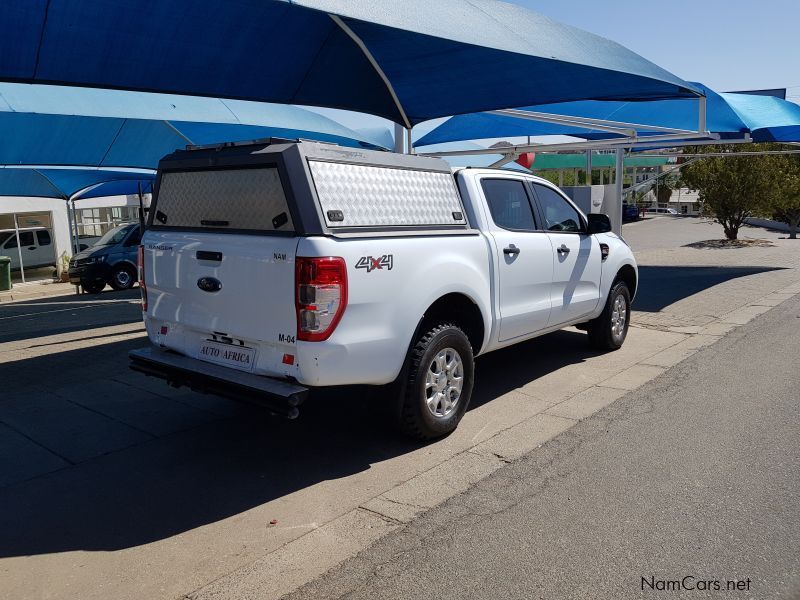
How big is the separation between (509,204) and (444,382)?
6.51ft

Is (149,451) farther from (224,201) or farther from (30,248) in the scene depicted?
(30,248)

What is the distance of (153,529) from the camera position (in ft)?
13.0

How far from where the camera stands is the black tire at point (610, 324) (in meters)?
7.78

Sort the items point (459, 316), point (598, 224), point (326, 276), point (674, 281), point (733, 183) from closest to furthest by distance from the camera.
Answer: point (326, 276)
point (459, 316)
point (598, 224)
point (674, 281)
point (733, 183)

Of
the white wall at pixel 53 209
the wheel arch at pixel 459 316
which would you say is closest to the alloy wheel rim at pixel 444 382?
the wheel arch at pixel 459 316

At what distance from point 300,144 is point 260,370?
59.1 inches

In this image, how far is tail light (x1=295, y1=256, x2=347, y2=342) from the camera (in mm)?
4125

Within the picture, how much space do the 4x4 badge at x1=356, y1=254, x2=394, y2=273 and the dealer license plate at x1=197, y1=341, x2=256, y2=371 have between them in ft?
3.13

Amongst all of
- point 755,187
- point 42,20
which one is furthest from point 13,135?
point 755,187

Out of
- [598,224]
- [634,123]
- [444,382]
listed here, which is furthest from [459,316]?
[634,123]

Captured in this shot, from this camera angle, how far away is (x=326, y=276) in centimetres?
414

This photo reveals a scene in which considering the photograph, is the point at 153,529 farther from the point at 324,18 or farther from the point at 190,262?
the point at 324,18

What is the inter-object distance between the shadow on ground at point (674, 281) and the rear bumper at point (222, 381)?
826cm

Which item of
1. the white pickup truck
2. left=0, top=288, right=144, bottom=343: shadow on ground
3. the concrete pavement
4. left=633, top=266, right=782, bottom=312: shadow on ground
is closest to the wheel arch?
the white pickup truck
